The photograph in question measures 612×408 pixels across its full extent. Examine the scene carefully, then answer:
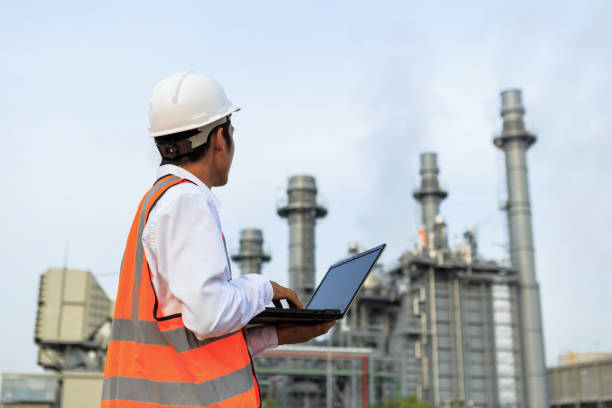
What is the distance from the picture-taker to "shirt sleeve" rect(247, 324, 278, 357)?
2.75m

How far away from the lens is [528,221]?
48312 millimetres

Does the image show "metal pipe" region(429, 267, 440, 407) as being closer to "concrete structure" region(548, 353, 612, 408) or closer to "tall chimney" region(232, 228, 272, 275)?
"concrete structure" region(548, 353, 612, 408)

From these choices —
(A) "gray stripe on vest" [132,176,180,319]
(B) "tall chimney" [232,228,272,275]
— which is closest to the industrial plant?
(B) "tall chimney" [232,228,272,275]

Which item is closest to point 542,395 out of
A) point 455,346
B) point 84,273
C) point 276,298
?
point 455,346

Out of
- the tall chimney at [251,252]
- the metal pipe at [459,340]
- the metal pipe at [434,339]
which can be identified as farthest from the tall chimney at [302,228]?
the metal pipe at [459,340]

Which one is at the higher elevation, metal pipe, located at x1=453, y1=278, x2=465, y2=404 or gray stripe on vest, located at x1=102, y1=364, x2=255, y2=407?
metal pipe, located at x1=453, y1=278, x2=465, y2=404

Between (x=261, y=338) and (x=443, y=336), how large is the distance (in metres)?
47.1

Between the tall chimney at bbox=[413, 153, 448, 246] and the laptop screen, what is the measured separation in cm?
5206

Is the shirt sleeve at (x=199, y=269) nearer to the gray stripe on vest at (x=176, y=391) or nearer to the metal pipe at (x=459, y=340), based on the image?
the gray stripe on vest at (x=176, y=391)

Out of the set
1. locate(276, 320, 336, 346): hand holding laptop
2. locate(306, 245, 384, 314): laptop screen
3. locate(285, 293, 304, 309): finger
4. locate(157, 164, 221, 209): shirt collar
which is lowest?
locate(276, 320, 336, 346): hand holding laptop

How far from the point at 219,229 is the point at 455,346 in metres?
47.7

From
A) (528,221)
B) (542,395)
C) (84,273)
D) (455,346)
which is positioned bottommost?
(542,395)

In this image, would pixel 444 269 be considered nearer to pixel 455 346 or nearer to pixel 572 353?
pixel 455 346

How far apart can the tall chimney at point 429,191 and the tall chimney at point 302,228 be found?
7701mm
